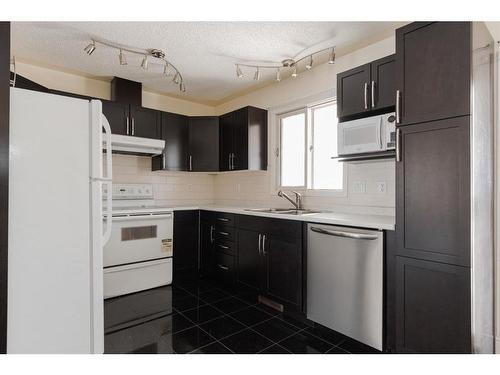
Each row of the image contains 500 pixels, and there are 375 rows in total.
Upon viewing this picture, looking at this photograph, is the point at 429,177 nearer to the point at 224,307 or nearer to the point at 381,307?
the point at 381,307

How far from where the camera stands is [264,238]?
2727 millimetres

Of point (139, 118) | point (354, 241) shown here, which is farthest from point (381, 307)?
point (139, 118)

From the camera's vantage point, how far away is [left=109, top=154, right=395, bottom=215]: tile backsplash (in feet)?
8.25

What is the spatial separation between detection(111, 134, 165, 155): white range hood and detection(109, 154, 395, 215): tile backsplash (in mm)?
396

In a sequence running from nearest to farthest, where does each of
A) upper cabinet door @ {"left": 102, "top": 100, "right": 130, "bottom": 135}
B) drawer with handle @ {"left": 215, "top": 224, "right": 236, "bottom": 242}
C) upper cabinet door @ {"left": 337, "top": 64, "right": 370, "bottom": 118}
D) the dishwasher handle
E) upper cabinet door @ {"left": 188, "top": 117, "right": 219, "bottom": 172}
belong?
the dishwasher handle < upper cabinet door @ {"left": 337, "top": 64, "right": 370, "bottom": 118} < drawer with handle @ {"left": 215, "top": 224, "right": 236, "bottom": 242} < upper cabinet door @ {"left": 102, "top": 100, "right": 130, "bottom": 135} < upper cabinet door @ {"left": 188, "top": 117, "right": 219, "bottom": 172}

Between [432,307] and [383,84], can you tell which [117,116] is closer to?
[383,84]

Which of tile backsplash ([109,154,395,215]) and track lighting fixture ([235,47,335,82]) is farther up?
track lighting fixture ([235,47,335,82])

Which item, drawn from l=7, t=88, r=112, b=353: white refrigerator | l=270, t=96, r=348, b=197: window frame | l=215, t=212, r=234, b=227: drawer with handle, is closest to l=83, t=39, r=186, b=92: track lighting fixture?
l=7, t=88, r=112, b=353: white refrigerator

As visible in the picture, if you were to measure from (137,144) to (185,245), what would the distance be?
1350 mm

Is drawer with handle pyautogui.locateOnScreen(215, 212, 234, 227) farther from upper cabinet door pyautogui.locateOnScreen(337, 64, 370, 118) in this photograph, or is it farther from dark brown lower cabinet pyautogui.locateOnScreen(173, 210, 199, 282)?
upper cabinet door pyautogui.locateOnScreen(337, 64, 370, 118)

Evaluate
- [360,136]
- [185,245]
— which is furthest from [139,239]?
[360,136]

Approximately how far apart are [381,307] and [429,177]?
0.89 metres

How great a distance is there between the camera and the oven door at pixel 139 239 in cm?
297

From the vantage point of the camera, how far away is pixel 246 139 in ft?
11.4
